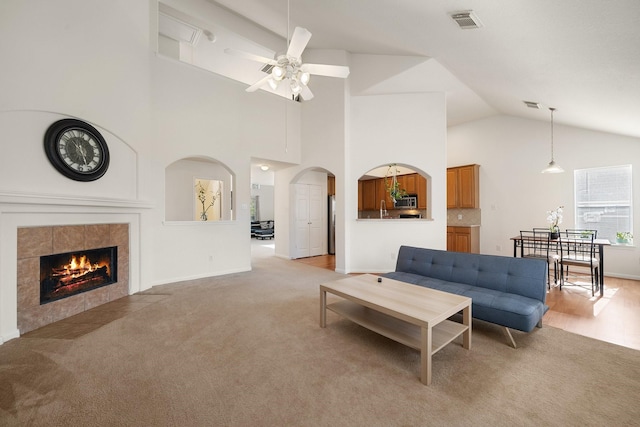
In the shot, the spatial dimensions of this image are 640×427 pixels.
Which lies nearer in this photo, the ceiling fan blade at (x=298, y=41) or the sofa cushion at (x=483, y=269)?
the ceiling fan blade at (x=298, y=41)

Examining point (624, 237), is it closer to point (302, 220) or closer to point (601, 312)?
point (601, 312)

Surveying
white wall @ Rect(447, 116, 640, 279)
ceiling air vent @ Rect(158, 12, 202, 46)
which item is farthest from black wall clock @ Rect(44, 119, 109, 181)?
white wall @ Rect(447, 116, 640, 279)

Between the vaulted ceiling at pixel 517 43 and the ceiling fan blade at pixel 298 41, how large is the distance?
99 centimetres

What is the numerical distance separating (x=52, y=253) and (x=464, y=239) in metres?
7.40

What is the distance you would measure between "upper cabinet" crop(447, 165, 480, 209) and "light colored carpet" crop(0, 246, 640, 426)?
14.3 ft

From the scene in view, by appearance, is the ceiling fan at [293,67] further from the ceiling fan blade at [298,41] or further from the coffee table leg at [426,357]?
the coffee table leg at [426,357]

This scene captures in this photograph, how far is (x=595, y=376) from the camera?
1968mm

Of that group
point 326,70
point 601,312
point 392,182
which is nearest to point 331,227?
point 392,182

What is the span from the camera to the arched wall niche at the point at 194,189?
19.6 ft

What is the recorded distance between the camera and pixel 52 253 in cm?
303

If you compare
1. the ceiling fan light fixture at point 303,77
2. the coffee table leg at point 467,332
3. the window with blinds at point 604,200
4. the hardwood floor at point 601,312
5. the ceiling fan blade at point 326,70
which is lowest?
the hardwood floor at point 601,312

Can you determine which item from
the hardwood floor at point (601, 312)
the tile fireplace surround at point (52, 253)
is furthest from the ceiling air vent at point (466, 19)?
the tile fireplace surround at point (52, 253)

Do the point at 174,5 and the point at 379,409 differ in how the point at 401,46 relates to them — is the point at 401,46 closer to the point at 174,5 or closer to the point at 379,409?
the point at 174,5

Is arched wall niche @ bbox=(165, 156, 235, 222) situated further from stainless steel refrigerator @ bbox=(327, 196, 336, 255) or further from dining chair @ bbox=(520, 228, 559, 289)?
dining chair @ bbox=(520, 228, 559, 289)
